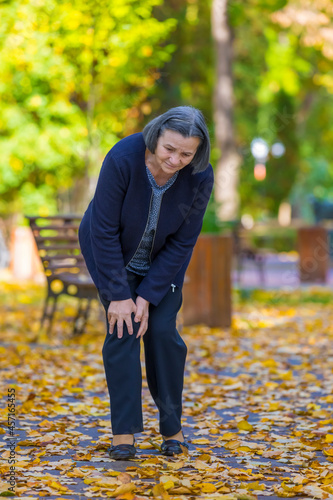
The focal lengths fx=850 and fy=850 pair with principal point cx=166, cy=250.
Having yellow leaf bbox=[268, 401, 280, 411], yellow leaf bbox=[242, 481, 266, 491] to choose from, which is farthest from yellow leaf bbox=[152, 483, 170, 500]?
yellow leaf bbox=[268, 401, 280, 411]

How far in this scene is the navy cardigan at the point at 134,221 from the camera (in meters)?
3.74

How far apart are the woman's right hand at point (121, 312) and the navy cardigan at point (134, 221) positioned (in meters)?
0.03

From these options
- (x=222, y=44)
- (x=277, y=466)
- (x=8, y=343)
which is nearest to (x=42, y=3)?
(x=8, y=343)

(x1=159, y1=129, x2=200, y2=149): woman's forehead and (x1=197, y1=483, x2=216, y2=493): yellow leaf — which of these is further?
(x1=159, y1=129, x2=200, y2=149): woman's forehead

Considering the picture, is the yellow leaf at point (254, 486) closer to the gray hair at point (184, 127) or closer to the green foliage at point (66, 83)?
the gray hair at point (184, 127)

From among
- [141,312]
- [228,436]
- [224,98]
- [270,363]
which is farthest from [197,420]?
[224,98]

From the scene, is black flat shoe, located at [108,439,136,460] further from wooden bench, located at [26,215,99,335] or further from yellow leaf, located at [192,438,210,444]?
wooden bench, located at [26,215,99,335]

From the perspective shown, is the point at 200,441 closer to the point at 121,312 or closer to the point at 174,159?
the point at 121,312

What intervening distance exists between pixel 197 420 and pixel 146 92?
31.3 feet

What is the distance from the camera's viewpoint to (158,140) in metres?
3.67

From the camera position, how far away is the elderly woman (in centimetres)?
371

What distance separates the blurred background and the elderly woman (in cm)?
80

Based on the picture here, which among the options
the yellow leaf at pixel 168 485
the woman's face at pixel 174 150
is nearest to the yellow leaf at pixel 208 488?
the yellow leaf at pixel 168 485

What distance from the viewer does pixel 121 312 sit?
3846mm
